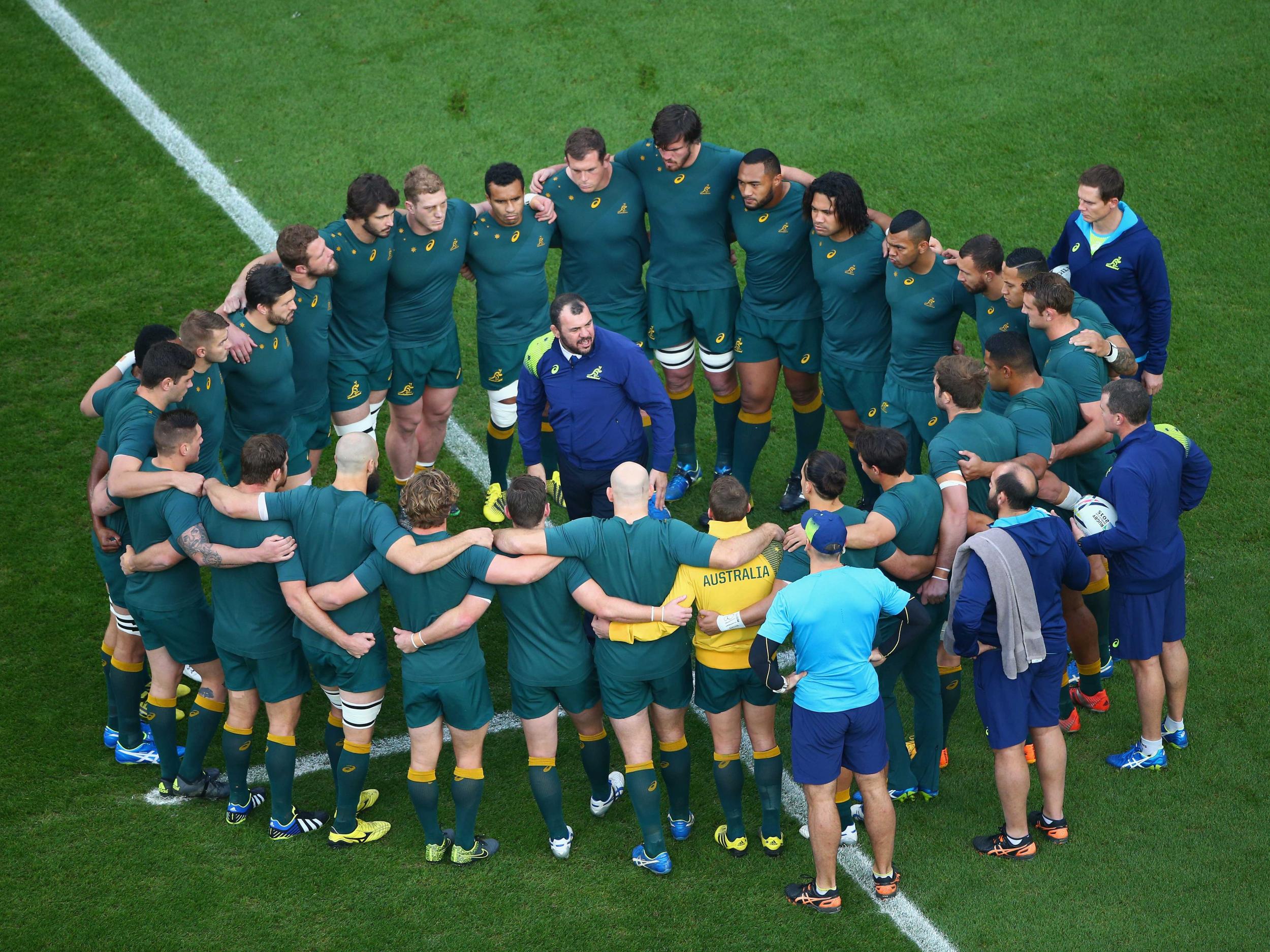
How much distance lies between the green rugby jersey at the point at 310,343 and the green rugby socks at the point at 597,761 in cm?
285

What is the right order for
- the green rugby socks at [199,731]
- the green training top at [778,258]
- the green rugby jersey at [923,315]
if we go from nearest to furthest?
the green rugby socks at [199,731]
the green rugby jersey at [923,315]
the green training top at [778,258]

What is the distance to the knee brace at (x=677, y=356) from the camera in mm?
8711

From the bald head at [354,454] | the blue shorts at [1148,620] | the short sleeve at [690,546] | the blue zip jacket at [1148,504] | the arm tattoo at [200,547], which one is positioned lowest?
the blue shorts at [1148,620]

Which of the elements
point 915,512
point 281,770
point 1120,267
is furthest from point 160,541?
point 1120,267

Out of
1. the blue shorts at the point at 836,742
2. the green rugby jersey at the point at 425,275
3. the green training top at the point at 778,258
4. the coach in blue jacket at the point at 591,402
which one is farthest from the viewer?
the green training top at the point at 778,258

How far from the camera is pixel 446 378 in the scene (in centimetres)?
856

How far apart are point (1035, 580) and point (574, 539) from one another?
2105mm

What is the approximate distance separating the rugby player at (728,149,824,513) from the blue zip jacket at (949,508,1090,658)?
108 inches

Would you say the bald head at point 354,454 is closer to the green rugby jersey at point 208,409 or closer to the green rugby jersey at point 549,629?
the green rugby jersey at point 549,629

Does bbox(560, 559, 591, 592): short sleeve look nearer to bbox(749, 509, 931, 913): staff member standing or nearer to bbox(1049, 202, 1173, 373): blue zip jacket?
bbox(749, 509, 931, 913): staff member standing

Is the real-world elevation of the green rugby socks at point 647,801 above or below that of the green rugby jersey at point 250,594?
below

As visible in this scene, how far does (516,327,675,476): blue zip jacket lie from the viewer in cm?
710

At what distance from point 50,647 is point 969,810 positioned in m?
5.30

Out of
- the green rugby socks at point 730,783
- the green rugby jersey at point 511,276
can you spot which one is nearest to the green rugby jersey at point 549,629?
the green rugby socks at point 730,783
